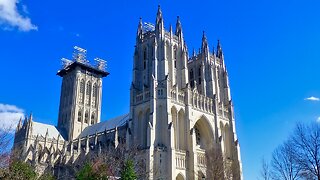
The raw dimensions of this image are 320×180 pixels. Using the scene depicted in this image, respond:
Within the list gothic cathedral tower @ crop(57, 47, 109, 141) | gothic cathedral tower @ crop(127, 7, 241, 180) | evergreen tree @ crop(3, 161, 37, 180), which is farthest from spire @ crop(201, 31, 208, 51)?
evergreen tree @ crop(3, 161, 37, 180)

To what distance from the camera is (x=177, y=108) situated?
58812mm

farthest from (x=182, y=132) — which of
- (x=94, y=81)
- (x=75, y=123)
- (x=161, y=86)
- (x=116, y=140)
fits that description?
(x=94, y=81)

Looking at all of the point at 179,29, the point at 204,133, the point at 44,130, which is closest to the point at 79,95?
the point at 44,130

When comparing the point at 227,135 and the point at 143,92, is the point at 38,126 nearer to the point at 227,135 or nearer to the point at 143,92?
the point at 143,92

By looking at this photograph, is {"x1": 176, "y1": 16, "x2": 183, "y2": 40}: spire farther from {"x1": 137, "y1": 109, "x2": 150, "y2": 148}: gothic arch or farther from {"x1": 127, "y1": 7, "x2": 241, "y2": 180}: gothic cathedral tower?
{"x1": 137, "y1": 109, "x2": 150, "y2": 148}: gothic arch

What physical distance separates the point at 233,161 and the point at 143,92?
19.8 m

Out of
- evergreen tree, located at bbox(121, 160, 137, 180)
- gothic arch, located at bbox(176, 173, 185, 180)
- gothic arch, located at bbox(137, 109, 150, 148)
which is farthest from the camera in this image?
gothic arch, located at bbox(137, 109, 150, 148)

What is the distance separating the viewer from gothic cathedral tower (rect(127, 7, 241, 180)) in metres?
54.8

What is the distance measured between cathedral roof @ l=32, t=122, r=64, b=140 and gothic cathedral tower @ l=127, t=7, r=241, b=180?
115 feet

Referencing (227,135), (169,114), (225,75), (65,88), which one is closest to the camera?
(169,114)

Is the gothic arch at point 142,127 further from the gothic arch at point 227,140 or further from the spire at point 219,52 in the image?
the spire at point 219,52

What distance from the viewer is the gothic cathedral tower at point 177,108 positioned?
180 ft

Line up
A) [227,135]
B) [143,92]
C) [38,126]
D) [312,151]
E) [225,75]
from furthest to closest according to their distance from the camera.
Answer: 1. [38,126]
2. [225,75]
3. [227,135]
4. [143,92]
5. [312,151]

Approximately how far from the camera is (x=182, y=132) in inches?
2313
